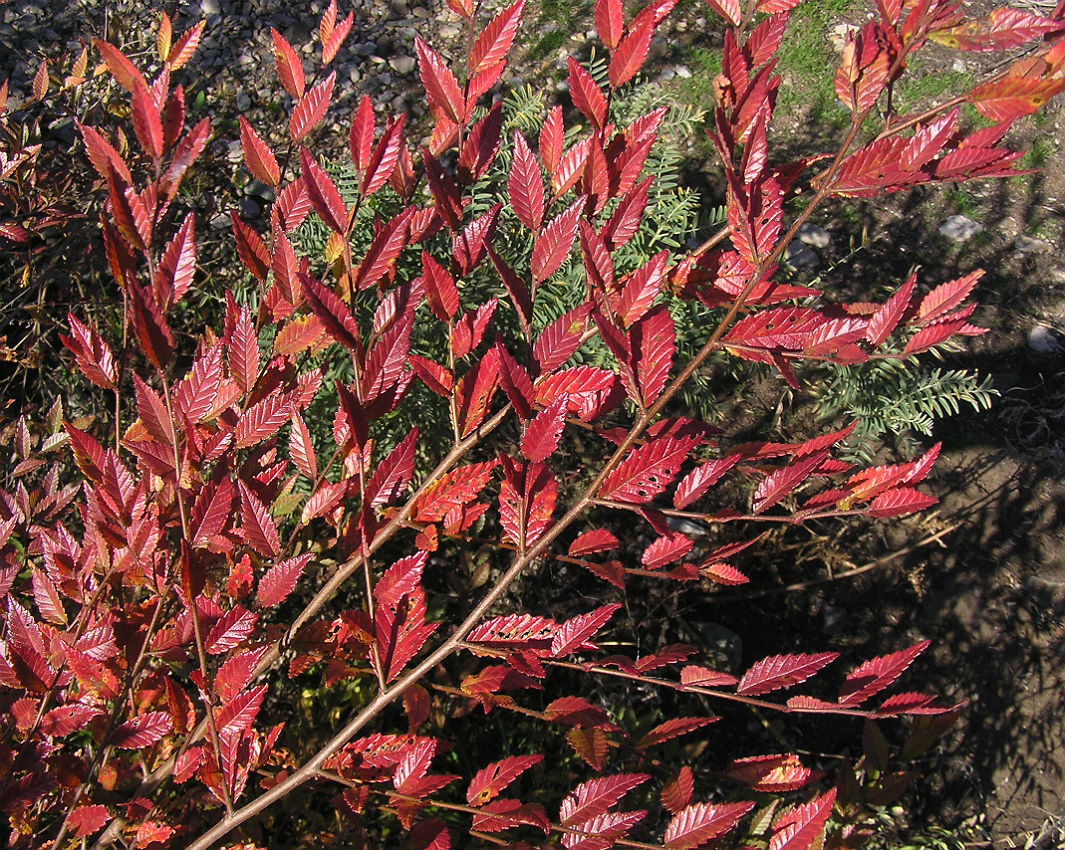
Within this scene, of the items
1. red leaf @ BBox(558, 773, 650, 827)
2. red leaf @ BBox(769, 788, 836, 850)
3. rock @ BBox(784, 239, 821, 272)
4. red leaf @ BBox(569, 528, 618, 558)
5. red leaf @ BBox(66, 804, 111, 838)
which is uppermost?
red leaf @ BBox(569, 528, 618, 558)

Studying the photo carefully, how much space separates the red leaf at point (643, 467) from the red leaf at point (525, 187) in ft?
1.07

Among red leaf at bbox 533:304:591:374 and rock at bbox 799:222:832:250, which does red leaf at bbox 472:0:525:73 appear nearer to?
red leaf at bbox 533:304:591:374

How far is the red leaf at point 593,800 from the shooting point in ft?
3.26

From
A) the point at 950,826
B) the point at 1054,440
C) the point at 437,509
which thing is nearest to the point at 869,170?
the point at 437,509

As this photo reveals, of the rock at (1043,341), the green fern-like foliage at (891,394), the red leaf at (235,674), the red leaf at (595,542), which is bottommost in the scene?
the rock at (1043,341)

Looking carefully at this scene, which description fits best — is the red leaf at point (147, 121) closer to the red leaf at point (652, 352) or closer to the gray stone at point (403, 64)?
the red leaf at point (652, 352)

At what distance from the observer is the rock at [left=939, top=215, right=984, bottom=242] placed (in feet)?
10.3

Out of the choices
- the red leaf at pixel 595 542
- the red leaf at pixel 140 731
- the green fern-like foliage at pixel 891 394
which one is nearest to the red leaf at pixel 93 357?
the red leaf at pixel 140 731

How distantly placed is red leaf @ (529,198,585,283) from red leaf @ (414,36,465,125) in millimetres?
197

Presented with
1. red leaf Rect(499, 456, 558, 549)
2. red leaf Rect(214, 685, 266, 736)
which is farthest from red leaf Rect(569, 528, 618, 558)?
red leaf Rect(214, 685, 266, 736)

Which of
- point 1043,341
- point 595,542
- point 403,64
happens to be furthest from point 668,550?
point 403,64

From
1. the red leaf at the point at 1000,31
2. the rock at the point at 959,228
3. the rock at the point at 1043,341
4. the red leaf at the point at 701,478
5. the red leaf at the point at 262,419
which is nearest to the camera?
the red leaf at the point at 1000,31

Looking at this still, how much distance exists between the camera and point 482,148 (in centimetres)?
108

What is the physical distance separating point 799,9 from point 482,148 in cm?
340
